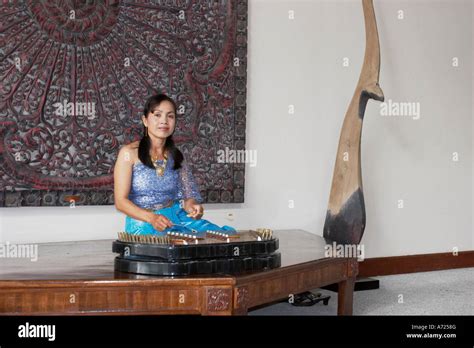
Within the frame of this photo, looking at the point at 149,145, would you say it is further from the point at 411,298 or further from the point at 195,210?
the point at 411,298

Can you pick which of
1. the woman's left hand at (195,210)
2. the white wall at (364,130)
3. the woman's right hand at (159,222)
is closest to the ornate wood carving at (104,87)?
the white wall at (364,130)

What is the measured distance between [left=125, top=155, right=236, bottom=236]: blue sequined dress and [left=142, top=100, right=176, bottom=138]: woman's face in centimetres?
16

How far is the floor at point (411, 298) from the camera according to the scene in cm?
376

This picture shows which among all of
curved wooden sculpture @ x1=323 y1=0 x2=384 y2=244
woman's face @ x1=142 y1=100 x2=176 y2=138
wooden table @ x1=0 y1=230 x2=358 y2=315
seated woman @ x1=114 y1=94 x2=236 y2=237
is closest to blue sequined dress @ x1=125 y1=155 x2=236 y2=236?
seated woman @ x1=114 y1=94 x2=236 y2=237

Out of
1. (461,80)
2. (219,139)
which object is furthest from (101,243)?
(461,80)

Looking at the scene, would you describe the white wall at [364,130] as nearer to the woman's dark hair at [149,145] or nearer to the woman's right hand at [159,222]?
the woman's dark hair at [149,145]

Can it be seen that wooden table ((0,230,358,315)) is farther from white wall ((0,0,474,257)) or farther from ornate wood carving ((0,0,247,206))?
white wall ((0,0,474,257))

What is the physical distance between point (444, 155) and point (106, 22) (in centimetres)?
271

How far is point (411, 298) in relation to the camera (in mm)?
4109

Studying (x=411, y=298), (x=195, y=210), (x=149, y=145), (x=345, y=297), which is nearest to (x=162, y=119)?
(x=149, y=145)

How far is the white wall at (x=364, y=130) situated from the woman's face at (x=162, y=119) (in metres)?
0.90

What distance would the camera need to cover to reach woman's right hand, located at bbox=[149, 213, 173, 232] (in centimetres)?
275

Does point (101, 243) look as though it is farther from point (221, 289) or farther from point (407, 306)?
point (407, 306)

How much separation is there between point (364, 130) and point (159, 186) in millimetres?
2050
